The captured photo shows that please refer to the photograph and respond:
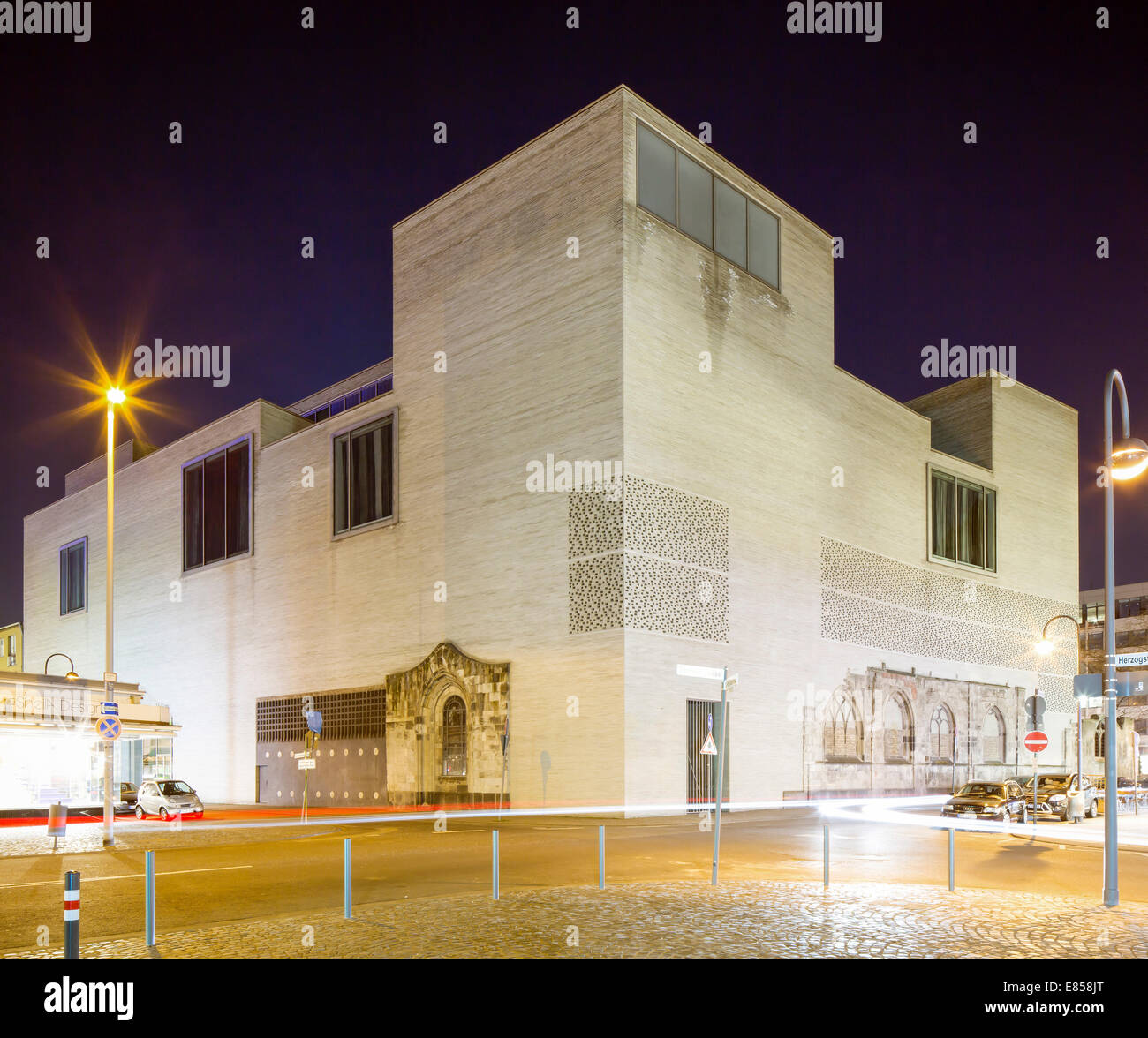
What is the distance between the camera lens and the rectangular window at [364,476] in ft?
140

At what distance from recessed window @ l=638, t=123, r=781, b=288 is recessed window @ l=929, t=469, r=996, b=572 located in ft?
50.5

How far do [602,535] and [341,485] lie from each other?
15.9 metres

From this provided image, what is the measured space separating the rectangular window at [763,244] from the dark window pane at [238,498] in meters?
25.2

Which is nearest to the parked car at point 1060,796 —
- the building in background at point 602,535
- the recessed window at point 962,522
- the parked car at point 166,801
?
the building in background at point 602,535

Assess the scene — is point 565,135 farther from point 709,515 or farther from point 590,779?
point 590,779

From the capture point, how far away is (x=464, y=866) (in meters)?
17.7

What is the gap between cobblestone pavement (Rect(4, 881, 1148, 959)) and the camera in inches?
379

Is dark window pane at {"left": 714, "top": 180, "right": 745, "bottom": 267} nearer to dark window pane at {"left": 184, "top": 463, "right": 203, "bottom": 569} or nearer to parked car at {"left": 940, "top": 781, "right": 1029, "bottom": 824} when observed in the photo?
parked car at {"left": 940, "top": 781, "right": 1029, "bottom": 824}

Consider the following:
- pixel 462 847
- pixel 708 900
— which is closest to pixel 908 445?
pixel 462 847

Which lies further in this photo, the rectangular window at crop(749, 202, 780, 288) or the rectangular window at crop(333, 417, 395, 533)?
the rectangular window at crop(333, 417, 395, 533)

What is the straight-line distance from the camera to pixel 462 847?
21406 millimetres

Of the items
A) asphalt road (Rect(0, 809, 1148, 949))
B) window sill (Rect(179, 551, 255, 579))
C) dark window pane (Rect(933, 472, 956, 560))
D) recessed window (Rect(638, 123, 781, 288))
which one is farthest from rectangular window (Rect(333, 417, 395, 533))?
dark window pane (Rect(933, 472, 956, 560))

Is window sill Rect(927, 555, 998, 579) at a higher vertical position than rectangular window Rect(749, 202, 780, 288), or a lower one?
lower

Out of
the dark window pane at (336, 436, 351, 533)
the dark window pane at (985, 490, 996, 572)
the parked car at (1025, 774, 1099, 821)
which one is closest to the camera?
the parked car at (1025, 774, 1099, 821)
